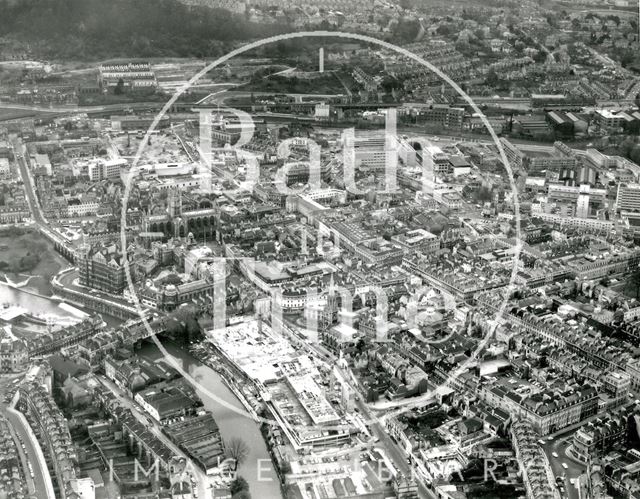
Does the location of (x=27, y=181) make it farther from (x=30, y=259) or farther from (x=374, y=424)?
(x=374, y=424)

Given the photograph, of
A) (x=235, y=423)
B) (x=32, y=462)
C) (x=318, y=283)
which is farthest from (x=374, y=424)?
(x=32, y=462)

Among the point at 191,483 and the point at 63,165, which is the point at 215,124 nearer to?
the point at 63,165

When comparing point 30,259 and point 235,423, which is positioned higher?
point 30,259

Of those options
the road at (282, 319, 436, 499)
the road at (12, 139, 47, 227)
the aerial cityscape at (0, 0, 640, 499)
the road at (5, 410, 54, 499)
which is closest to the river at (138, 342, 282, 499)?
the aerial cityscape at (0, 0, 640, 499)

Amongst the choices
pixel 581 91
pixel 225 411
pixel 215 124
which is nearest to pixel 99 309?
pixel 225 411

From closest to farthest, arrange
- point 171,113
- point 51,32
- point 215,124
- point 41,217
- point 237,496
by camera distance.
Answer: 1. point 237,496
2. point 41,217
3. point 215,124
4. point 171,113
5. point 51,32

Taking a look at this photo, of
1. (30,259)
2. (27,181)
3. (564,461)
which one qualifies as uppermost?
(27,181)
